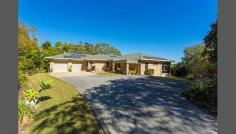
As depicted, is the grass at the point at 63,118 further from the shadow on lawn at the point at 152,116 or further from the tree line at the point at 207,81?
the tree line at the point at 207,81

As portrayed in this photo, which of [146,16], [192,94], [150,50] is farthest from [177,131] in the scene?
[150,50]

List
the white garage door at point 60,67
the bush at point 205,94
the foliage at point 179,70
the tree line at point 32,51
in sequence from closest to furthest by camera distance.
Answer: the bush at point 205,94, the tree line at point 32,51, the foliage at point 179,70, the white garage door at point 60,67

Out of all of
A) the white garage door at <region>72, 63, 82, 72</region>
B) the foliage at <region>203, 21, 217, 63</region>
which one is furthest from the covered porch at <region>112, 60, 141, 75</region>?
the foliage at <region>203, 21, 217, 63</region>

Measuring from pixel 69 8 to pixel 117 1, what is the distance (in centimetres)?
716

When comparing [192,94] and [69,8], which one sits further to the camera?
[69,8]

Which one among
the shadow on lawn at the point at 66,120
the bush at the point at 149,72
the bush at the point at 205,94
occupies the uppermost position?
the bush at the point at 149,72

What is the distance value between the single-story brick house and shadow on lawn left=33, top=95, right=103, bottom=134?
20285mm

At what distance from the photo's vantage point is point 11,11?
294 cm

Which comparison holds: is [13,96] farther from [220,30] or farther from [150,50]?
[150,50]

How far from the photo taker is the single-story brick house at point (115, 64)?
29.0m

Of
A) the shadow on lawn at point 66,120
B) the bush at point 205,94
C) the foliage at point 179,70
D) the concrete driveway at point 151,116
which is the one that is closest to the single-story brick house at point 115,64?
the foliage at point 179,70

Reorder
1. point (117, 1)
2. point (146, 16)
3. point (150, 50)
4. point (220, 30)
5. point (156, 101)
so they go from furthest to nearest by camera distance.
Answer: point (150, 50) → point (146, 16) → point (117, 1) → point (156, 101) → point (220, 30)

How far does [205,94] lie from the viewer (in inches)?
394

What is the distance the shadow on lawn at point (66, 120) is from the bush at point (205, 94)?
626 centimetres
